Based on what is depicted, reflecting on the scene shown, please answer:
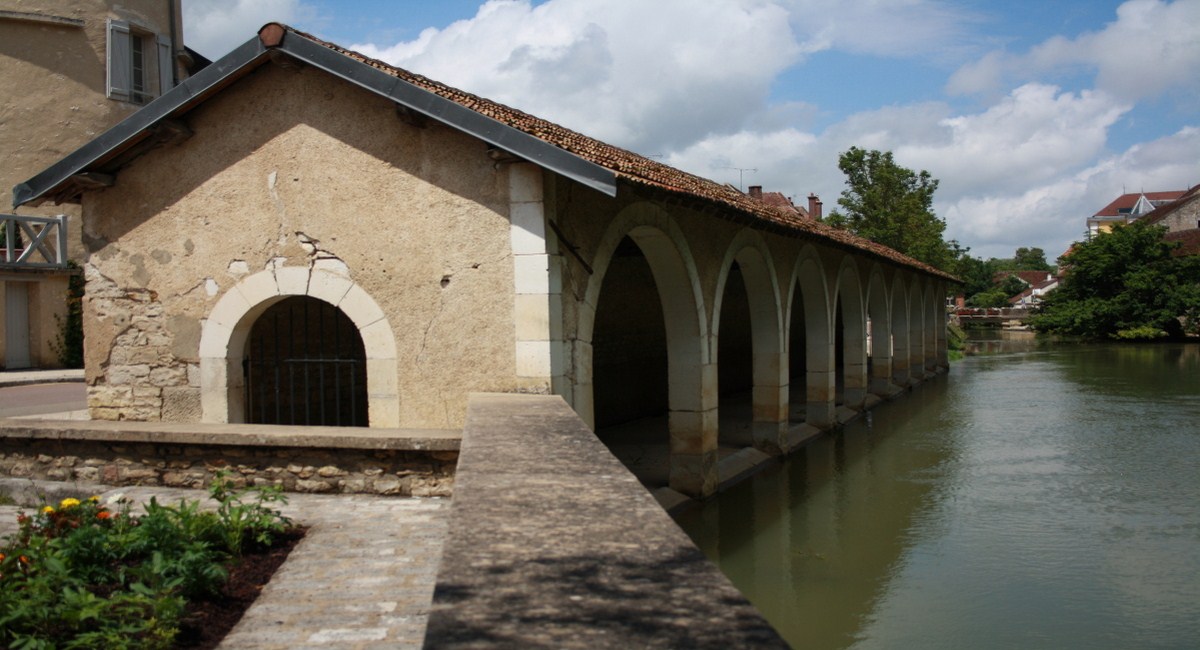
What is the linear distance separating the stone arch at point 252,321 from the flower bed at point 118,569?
154 cm

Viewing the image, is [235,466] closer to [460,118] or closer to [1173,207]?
[460,118]

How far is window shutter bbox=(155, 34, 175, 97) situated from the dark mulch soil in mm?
16273

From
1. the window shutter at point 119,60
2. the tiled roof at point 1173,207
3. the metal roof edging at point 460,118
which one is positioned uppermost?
the tiled roof at point 1173,207

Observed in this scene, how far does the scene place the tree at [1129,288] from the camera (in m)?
39.5

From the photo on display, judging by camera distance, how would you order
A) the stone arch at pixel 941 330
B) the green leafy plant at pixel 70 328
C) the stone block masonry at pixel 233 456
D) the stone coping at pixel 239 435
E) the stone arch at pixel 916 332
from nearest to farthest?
the stone coping at pixel 239 435 < the stone block masonry at pixel 233 456 < the green leafy plant at pixel 70 328 < the stone arch at pixel 916 332 < the stone arch at pixel 941 330

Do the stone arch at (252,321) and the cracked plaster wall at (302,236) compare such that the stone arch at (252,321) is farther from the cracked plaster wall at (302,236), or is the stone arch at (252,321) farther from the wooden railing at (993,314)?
the wooden railing at (993,314)

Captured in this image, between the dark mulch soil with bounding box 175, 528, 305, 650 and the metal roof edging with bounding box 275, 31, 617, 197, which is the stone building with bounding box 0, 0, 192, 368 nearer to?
the metal roof edging with bounding box 275, 31, 617, 197

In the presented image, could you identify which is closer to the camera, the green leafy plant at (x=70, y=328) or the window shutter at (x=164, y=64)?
the green leafy plant at (x=70, y=328)

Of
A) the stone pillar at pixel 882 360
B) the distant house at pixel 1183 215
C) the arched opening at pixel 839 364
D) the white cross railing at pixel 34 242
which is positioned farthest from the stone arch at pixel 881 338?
the distant house at pixel 1183 215

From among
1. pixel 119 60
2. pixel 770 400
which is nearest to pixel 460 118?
pixel 770 400

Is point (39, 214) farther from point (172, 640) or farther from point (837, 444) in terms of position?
point (172, 640)

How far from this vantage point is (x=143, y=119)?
704 cm

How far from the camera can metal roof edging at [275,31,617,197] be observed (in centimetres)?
623

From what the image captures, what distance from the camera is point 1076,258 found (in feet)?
141
